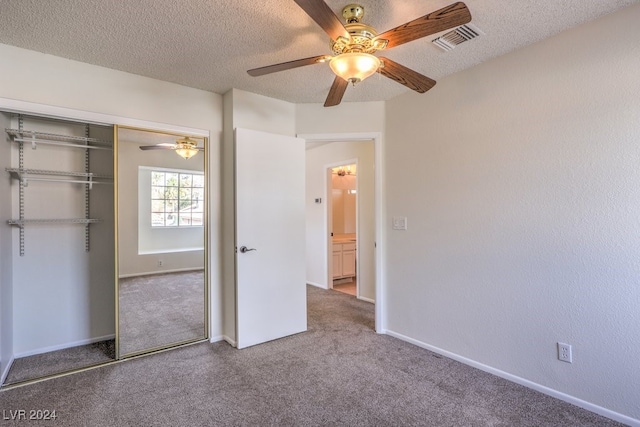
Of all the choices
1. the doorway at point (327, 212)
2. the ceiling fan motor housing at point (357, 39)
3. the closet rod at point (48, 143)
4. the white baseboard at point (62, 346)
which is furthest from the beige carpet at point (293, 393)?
the ceiling fan motor housing at point (357, 39)

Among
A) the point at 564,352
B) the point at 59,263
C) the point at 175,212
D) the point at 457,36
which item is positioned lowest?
the point at 564,352

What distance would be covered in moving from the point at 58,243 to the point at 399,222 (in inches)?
127

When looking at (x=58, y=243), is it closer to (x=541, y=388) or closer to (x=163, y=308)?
(x=163, y=308)

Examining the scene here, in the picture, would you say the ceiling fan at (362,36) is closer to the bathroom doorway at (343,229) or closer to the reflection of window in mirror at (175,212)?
the reflection of window in mirror at (175,212)

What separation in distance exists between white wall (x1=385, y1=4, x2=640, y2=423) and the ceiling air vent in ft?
0.50

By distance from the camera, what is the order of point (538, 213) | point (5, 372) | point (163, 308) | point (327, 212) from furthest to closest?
point (327, 212)
point (163, 308)
point (5, 372)
point (538, 213)

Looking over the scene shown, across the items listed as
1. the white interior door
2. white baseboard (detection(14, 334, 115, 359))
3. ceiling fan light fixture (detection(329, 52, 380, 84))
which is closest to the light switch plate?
the white interior door

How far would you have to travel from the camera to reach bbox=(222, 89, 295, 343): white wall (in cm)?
316

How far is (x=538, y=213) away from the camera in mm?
2338

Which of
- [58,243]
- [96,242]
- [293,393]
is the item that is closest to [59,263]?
[58,243]

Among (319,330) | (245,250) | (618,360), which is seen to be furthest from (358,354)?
(618,360)

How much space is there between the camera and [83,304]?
310cm

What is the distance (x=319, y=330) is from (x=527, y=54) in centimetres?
307

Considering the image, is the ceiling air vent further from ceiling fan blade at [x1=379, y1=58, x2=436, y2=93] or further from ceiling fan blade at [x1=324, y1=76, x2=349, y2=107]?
ceiling fan blade at [x1=324, y1=76, x2=349, y2=107]
